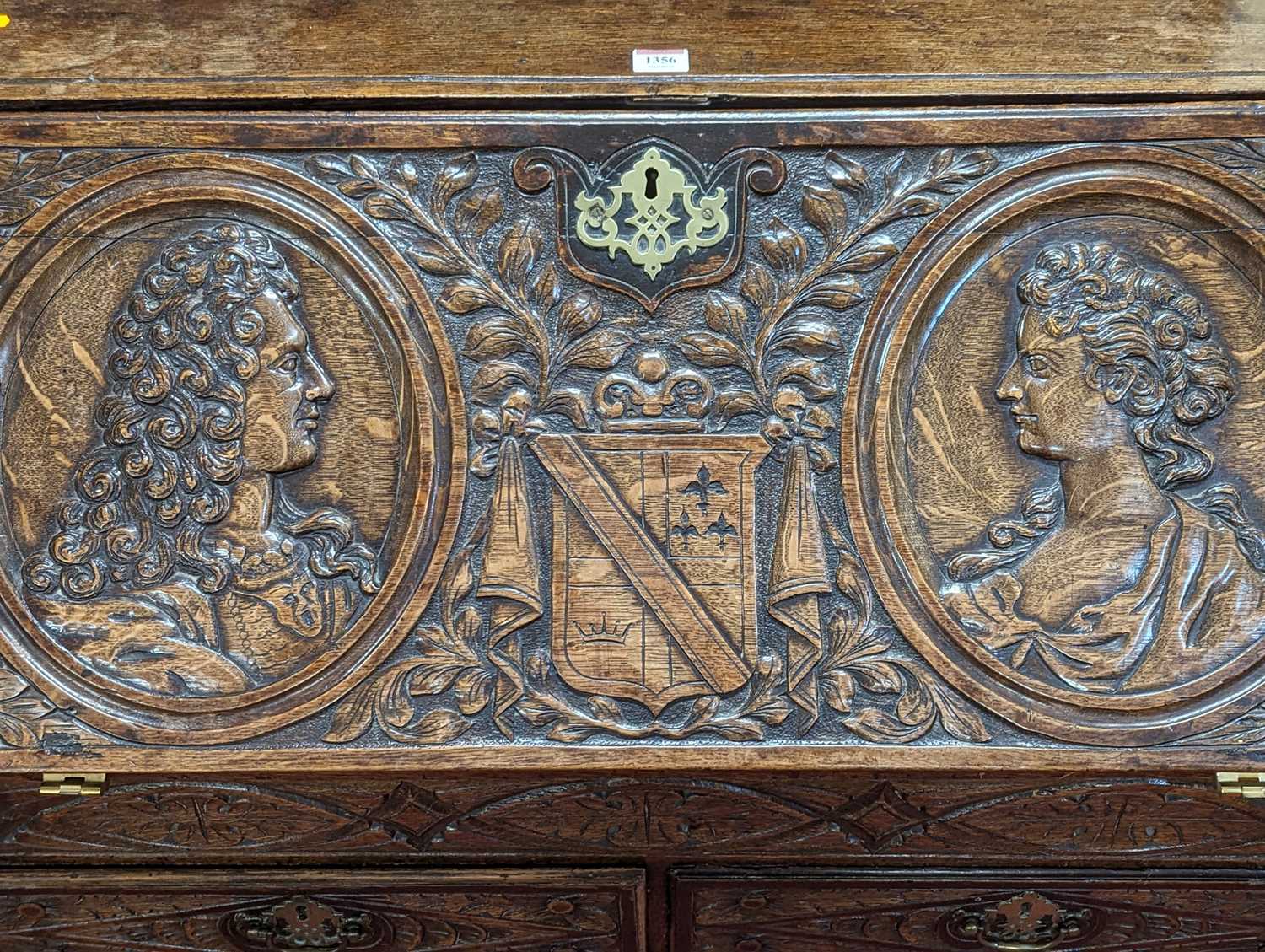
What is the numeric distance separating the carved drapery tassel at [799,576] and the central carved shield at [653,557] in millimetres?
40

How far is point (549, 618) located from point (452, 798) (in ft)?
0.97

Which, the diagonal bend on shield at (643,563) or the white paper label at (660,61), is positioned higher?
the white paper label at (660,61)

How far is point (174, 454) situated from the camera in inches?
62.8

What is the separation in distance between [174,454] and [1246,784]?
4.95ft

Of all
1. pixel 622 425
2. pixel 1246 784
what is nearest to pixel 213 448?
pixel 622 425

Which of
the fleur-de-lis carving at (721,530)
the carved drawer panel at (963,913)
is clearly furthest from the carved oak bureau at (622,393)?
the carved drawer panel at (963,913)

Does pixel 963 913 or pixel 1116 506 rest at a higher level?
pixel 1116 506

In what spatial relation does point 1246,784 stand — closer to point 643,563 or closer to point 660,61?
point 643,563

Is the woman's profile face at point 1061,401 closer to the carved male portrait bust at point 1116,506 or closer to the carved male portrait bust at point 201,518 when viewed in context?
the carved male portrait bust at point 1116,506

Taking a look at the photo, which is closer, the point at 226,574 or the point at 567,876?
the point at 226,574

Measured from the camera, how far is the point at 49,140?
1596mm

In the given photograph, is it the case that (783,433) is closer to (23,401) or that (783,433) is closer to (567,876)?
(567,876)

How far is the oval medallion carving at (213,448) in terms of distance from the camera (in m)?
1.58

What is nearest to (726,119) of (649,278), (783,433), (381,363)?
(649,278)
